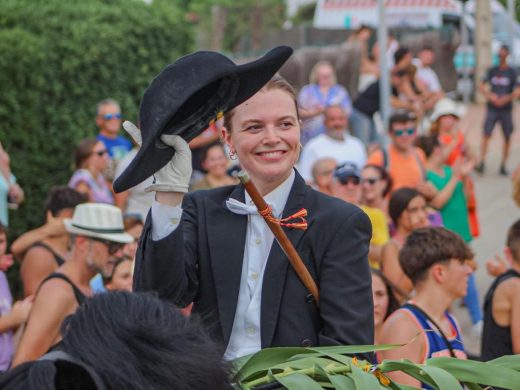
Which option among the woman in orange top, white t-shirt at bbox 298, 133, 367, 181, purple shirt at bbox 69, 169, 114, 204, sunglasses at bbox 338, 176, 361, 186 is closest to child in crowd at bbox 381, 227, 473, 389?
sunglasses at bbox 338, 176, 361, 186

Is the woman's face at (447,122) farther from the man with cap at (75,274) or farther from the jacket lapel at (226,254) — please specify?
the jacket lapel at (226,254)

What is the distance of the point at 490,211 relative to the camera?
15.5 metres

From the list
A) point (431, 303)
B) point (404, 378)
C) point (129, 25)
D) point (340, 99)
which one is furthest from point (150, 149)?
point (340, 99)

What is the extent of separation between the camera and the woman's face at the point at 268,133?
3.36m

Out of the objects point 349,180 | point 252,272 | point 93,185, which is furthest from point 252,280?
point 93,185

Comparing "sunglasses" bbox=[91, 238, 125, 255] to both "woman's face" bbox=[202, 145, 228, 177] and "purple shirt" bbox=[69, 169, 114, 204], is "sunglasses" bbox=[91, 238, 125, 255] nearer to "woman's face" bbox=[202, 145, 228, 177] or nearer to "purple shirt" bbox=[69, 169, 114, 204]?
"purple shirt" bbox=[69, 169, 114, 204]

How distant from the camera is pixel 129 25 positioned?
11547 mm

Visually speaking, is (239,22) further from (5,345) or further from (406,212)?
(5,345)

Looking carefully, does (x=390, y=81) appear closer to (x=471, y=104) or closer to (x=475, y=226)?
(x=475, y=226)

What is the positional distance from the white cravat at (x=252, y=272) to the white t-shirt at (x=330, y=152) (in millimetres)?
6637

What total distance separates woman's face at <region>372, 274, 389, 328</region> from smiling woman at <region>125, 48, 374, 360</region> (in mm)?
2428

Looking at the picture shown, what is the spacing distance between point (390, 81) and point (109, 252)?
8823 mm

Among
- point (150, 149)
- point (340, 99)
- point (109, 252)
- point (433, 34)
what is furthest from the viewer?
point (433, 34)

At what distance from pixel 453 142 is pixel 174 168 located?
→ 8617 mm
